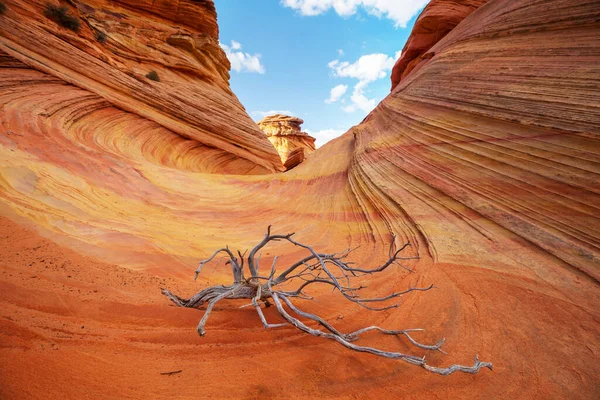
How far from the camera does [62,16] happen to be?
1046cm

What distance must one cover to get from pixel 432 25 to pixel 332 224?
18.1 meters

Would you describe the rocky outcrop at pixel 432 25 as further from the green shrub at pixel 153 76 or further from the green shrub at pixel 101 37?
the green shrub at pixel 101 37

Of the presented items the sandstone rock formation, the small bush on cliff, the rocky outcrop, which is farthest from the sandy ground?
the sandstone rock formation

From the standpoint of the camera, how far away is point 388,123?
10.8 metres

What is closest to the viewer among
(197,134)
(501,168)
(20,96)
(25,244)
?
(25,244)

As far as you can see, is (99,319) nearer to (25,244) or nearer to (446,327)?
(25,244)

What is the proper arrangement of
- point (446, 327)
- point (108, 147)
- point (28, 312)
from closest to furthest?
point (28, 312)
point (446, 327)
point (108, 147)

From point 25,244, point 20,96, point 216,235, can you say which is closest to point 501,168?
point 216,235

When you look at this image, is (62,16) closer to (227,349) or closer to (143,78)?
(143,78)

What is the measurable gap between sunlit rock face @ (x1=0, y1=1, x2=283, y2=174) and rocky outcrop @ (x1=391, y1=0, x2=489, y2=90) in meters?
12.5

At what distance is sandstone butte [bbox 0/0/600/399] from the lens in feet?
6.24

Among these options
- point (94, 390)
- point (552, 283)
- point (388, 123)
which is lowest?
point (552, 283)

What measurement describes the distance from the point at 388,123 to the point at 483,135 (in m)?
5.18

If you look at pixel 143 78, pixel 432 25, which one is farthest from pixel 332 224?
pixel 432 25
